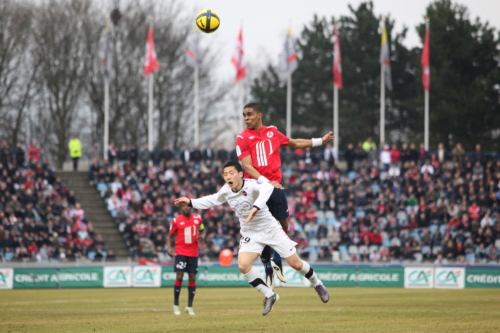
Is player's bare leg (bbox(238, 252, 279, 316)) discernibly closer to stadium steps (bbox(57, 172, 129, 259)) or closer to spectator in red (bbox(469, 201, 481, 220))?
stadium steps (bbox(57, 172, 129, 259))

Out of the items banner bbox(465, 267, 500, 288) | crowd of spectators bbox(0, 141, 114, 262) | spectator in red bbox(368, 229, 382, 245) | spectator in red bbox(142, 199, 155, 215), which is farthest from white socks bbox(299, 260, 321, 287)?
spectator in red bbox(142, 199, 155, 215)

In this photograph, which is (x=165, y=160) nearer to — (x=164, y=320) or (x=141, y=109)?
(x=141, y=109)

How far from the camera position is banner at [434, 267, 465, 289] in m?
29.0

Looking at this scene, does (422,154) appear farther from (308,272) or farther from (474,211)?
(308,272)

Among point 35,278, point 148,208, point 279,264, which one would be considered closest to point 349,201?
point 148,208

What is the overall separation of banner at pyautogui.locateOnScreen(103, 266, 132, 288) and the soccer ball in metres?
16.4

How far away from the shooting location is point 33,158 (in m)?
36.8

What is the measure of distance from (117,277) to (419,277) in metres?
12.0

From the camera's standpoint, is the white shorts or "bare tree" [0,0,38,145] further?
"bare tree" [0,0,38,145]

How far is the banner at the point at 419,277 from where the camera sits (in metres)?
29.5

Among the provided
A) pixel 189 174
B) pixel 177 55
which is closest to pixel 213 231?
pixel 189 174

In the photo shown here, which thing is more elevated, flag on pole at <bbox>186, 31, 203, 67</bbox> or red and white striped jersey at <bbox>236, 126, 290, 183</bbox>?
flag on pole at <bbox>186, 31, 203, 67</bbox>

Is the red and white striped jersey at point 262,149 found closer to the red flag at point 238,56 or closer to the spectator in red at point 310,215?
the spectator in red at point 310,215

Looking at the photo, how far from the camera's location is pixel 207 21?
15422mm
